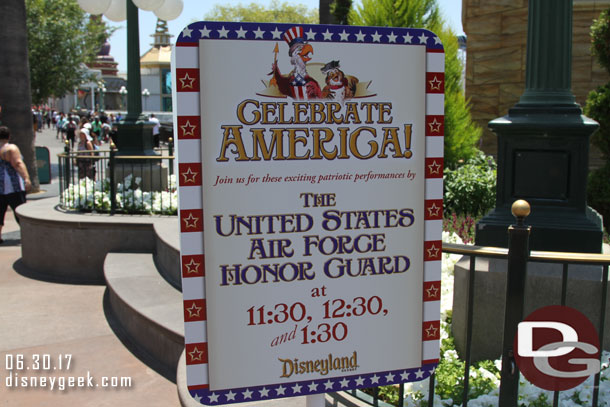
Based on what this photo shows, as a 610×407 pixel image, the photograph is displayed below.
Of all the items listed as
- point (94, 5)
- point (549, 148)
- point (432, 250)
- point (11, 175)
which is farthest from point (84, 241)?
point (432, 250)

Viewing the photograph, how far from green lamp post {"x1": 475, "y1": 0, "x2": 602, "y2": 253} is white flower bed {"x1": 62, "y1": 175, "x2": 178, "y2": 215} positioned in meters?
5.32

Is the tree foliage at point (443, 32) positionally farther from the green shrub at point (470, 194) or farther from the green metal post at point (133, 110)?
the green metal post at point (133, 110)

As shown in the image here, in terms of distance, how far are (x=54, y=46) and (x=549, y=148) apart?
70.4ft

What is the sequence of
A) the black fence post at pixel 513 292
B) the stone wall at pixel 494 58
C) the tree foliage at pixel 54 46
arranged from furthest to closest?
the tree foliage at pixel 54 46 → the stone wall at pixel 494 58 → the black fence post at pixel 513 292

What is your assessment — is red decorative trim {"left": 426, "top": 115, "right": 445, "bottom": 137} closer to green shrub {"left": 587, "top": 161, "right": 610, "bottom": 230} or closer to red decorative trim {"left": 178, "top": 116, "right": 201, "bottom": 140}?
red decorative trim {"left": 178, "top": 116, "right": 201, "bottom": 140}

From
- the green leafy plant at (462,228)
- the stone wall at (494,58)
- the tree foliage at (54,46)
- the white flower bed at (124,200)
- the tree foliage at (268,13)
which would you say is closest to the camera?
the green leafy plant at (462,228)

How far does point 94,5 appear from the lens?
374 inches

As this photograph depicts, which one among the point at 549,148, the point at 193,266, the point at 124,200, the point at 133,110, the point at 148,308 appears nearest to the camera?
the point at 193,266

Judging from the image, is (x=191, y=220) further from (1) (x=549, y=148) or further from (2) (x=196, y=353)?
(1) (x=549, y=148)

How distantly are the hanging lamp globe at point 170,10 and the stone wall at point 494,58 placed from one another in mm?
8660

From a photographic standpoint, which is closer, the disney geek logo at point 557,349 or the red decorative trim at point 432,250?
the red decorative trim at point 432,250

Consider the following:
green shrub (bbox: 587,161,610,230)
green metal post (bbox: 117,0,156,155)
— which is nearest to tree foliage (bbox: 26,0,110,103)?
green metal post (bbox: 117,0,156,155)

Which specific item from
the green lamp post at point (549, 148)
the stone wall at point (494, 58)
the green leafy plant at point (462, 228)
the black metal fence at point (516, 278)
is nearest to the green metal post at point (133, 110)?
the green leafy plant at point (462, 228)

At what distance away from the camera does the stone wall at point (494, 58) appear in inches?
591
